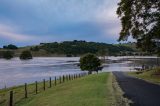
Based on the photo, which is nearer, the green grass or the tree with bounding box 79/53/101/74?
the green grass

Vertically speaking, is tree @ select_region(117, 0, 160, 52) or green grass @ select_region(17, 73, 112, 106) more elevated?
tree @ select_region(117, 0, 160, 52)

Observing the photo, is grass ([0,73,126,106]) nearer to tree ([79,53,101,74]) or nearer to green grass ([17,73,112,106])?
green grass ([17,73,112,106])

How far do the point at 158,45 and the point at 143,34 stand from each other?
3.24 meters

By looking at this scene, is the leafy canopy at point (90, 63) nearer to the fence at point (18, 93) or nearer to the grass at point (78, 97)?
the fence at point (18, 93)

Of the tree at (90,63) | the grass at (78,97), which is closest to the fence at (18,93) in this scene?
the grass at (78,97)

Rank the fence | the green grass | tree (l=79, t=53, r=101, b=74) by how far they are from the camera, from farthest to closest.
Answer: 1. tree (l=79, t=53, r=101, b=74)
2. the fence
3. the green grass

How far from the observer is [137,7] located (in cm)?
4784

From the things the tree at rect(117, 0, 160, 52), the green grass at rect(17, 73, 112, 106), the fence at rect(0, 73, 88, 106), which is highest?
the tree at rect(117, 0, 160, 52)

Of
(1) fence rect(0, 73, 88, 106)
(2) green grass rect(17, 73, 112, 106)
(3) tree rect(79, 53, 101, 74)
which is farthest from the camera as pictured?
(3) tree rect(79, 53, 101, 74)

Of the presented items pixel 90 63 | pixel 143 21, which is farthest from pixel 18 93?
pixel 90 63

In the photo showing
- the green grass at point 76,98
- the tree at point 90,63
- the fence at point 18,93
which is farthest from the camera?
the tree at point 90,63

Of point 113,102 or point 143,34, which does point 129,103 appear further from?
point 143,34

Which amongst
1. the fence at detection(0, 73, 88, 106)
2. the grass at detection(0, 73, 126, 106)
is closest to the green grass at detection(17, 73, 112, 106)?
the grass at detection(0, 73, 126, 106)

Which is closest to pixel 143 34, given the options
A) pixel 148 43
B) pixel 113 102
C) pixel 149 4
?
pixel 148 43
